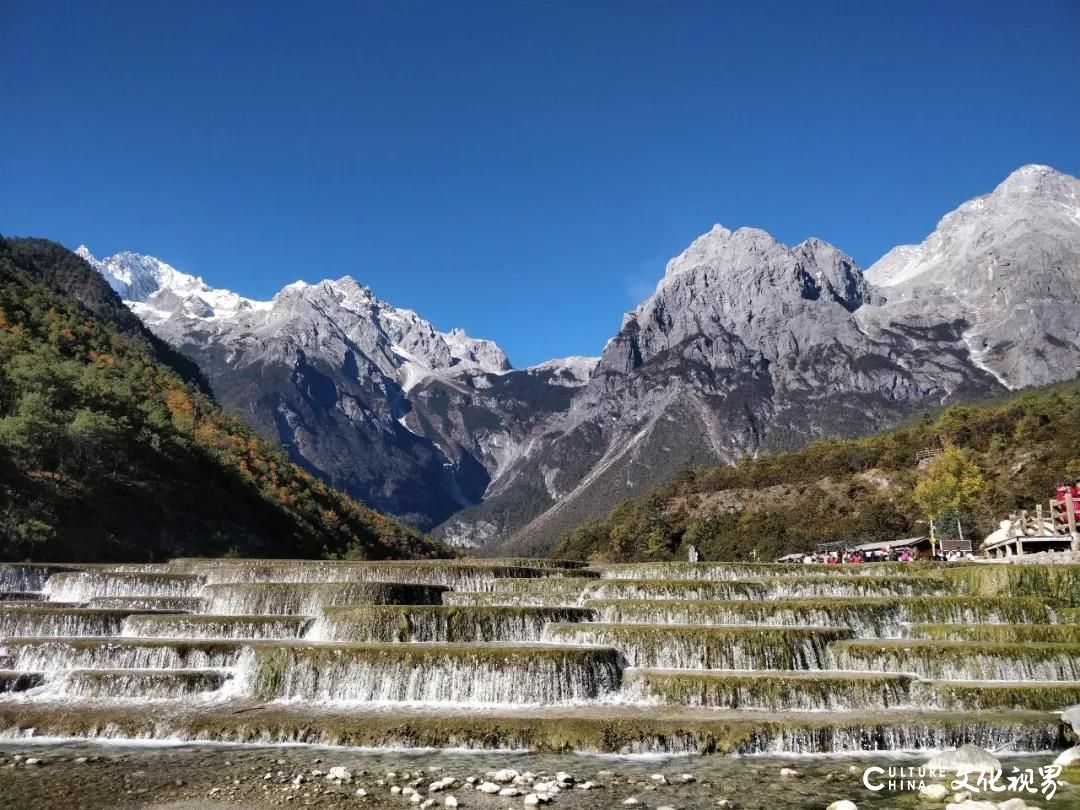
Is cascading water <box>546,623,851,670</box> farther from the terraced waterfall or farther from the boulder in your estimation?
the boulder

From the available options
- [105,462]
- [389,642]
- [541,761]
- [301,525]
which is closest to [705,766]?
[541,761]

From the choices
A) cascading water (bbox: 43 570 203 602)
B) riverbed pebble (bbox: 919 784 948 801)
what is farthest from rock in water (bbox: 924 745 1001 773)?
cascading water (bbox: 43 570 203 602)

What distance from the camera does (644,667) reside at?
24.0 metres

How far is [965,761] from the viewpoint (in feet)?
51.2

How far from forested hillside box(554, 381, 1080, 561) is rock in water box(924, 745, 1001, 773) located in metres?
68.1

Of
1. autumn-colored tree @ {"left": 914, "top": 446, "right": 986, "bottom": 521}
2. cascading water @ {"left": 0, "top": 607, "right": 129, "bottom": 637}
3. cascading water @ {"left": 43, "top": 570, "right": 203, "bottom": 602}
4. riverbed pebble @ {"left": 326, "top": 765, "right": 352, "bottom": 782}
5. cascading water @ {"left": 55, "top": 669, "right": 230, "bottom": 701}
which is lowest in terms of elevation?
riverbed pebble @ {"left": 326, "top": 765, "right": 352, "bottom": 782}

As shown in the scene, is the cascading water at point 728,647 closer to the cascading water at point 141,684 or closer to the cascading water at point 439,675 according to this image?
the cascading water at point 439,675

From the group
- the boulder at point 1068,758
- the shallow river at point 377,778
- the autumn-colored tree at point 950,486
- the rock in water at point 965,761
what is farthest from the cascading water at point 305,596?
the autumn-colored tree at point 950,486

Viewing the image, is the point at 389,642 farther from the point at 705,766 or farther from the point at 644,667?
the point at 705,766

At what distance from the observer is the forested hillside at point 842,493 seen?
281 ft

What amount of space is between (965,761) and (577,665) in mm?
10057

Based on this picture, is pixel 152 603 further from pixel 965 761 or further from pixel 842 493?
pixel 842 493

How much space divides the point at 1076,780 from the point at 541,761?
427 inches

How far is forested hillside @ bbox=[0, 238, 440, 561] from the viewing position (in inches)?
2115
